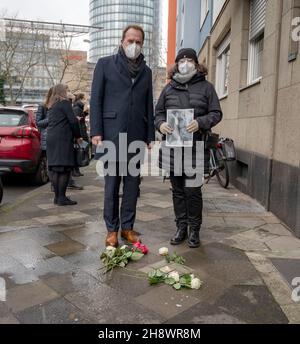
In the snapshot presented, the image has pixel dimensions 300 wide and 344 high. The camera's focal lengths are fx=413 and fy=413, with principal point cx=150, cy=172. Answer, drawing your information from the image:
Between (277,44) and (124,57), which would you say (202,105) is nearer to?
(124,57)

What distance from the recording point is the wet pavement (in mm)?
2910

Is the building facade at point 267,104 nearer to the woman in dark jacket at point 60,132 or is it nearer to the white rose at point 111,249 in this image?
the white rose at point 111,249

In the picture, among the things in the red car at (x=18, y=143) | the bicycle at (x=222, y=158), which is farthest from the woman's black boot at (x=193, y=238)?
the red car at (x=18, y=143)

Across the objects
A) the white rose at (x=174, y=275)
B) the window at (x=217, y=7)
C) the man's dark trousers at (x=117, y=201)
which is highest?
the window at (x=217, y=7)

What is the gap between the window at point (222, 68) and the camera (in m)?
11.6

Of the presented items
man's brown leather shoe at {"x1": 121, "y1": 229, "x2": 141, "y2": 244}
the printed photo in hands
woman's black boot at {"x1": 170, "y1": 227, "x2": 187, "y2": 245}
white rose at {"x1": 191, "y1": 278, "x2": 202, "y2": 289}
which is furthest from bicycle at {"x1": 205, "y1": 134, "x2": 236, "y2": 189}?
white rose at {"x1": 191, "y1": 278, "x2": 202, "y2": 289}

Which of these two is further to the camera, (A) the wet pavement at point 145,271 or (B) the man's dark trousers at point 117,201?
(B) the man's dark trousers at point 117,201

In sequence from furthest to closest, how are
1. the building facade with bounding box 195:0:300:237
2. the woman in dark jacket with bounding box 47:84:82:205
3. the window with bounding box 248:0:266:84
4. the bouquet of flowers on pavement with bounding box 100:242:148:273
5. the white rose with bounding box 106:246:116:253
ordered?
1. the window with bounding box 248:0:266:84
2. the woman in dark jacket with bounding box 47:84:82:205
3. the building facade with bounding box 195:0:300:237
4. the white rose with bounding box 106:246:116:253
5. the bouquet of flowers on pavement with bounding box 100:242:148:273

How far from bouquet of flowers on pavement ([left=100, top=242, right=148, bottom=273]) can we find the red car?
491cm

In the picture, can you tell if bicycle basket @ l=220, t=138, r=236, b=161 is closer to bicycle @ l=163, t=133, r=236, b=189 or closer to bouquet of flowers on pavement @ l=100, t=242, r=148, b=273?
bicycle @ l=163, t=133, r=236, b=189

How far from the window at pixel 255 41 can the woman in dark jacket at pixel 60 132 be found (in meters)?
3.54

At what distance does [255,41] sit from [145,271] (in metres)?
6.09

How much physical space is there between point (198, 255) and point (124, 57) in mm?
2144
